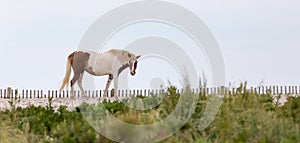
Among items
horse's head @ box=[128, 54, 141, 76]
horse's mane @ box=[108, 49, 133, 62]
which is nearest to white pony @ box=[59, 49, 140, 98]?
horse's mane @ box=[108, 49, 133, 62]

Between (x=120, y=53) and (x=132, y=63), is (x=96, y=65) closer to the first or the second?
(x=120, y=53)

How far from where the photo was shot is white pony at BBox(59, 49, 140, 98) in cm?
2773

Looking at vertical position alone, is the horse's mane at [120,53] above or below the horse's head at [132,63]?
above

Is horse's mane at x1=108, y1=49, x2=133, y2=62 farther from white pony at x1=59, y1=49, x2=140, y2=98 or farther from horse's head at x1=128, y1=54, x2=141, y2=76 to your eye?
horse's head at x1=128, y1=54, x2=141, y2=76

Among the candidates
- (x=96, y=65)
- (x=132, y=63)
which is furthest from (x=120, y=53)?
(x=132, y=63)

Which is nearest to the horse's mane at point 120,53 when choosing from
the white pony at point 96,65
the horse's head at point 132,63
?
the white pony at point 96,65

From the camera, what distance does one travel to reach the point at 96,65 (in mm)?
28688

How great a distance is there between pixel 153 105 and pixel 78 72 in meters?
16.8

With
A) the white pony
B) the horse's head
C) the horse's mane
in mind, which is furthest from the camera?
the white pony

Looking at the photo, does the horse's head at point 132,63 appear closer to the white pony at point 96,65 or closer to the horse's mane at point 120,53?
the horse's mane at point 120,53

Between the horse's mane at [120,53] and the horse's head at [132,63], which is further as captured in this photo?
the horse's mane at [120,53]

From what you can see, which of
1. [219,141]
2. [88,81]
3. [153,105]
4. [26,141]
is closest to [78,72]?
[88,81]

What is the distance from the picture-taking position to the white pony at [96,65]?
27.7 m

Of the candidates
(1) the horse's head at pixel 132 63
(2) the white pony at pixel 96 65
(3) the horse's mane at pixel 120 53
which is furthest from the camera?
(2) the white pony at pixel 96 65
